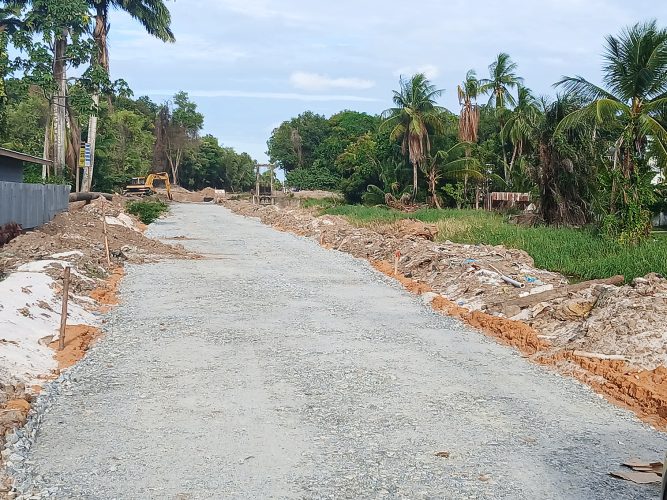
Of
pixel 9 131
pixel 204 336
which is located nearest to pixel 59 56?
pixel 9 131

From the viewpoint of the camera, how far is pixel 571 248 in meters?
20.0

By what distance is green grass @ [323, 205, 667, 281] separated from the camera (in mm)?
15904

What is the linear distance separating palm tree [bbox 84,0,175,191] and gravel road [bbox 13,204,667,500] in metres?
30.4

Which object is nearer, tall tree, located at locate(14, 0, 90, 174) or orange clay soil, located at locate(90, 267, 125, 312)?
orange clay soil, located at locate(90, 267, 125, 312)

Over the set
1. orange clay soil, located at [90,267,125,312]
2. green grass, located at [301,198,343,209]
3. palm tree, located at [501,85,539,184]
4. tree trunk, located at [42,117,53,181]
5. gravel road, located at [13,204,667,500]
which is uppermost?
palm tree, located at [501,85,539,184]

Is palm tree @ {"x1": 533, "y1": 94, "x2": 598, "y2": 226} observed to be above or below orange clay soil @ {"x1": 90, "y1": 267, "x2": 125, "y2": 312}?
above

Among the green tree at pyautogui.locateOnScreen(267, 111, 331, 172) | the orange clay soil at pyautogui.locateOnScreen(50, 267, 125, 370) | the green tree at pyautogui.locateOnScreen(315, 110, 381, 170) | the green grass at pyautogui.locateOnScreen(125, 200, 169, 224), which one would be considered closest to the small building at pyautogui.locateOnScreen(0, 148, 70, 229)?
the orange clay soil at pyautogui.locateOnScreen(50, 267, 125, 370)

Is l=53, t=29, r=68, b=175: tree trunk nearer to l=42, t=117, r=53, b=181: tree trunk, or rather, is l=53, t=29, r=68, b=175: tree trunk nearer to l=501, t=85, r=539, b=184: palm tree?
l=42, t=117, r=53, b=181: tree trunk

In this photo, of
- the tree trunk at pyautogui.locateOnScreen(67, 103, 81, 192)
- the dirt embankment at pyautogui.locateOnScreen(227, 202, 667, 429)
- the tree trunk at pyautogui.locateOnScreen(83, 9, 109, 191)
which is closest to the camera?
the dirt embankment at pyautogui.locateOnScreen(227, 202, 667, 429)

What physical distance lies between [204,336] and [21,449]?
529 cm

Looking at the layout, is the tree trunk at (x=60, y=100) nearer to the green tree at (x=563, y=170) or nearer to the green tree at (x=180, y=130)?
the green tree at (x=563, y=170)

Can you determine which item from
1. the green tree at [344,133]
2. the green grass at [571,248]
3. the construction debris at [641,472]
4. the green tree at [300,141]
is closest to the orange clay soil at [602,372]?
the construction debris at [641,472]

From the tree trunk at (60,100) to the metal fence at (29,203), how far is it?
681 cm

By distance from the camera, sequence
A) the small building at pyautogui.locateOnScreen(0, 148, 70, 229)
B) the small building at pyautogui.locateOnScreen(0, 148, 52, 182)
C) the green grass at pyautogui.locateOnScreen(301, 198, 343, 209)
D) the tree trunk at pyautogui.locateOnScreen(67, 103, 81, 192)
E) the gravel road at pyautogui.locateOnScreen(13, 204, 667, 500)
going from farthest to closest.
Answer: the green grass at pyautogui.locateOnScreen(301, 198, 343, 209) → the tree trunk at pyautogui.locateOnScreen(67, 103, 81, 192) → the small building at pyautogui.locateOnScreen(0, 148, 52, 182) → the small building at pyautogui.locateOnScreen(0, 148, 70, 229) → the gravel road at pyautogui.locateOnScreen(13, 204, 667, 500)
